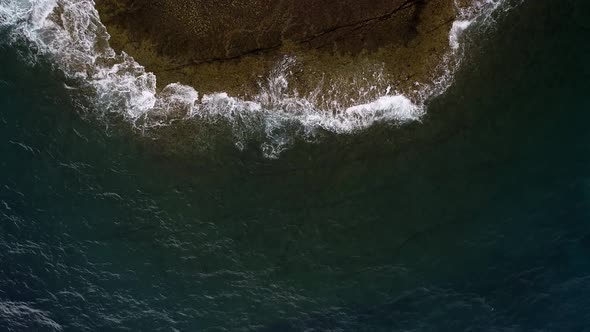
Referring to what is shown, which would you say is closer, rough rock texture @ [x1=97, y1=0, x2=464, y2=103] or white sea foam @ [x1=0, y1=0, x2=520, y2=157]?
rough rock texture @ [x1=97, y1=0, x2=464, y2=103]

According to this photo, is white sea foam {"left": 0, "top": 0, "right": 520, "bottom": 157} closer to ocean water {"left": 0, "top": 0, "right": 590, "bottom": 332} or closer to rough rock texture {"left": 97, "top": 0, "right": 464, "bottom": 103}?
ocean water {"left": 0, "top": 0, "right": 590, "bottom": 332}

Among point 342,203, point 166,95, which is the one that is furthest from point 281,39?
point 342,203

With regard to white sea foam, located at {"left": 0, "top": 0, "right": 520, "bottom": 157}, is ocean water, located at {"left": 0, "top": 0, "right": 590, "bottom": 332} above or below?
below

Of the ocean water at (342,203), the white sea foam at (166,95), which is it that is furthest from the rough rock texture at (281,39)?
the ocean water at (342,203)

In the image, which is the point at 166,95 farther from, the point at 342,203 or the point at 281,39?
the point at 342,203

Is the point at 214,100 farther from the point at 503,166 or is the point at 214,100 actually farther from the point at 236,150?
the point at 503,166

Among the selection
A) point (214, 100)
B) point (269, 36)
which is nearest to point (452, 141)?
point (269, 36)

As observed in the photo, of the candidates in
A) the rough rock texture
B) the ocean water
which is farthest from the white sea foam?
the rough rock texture
